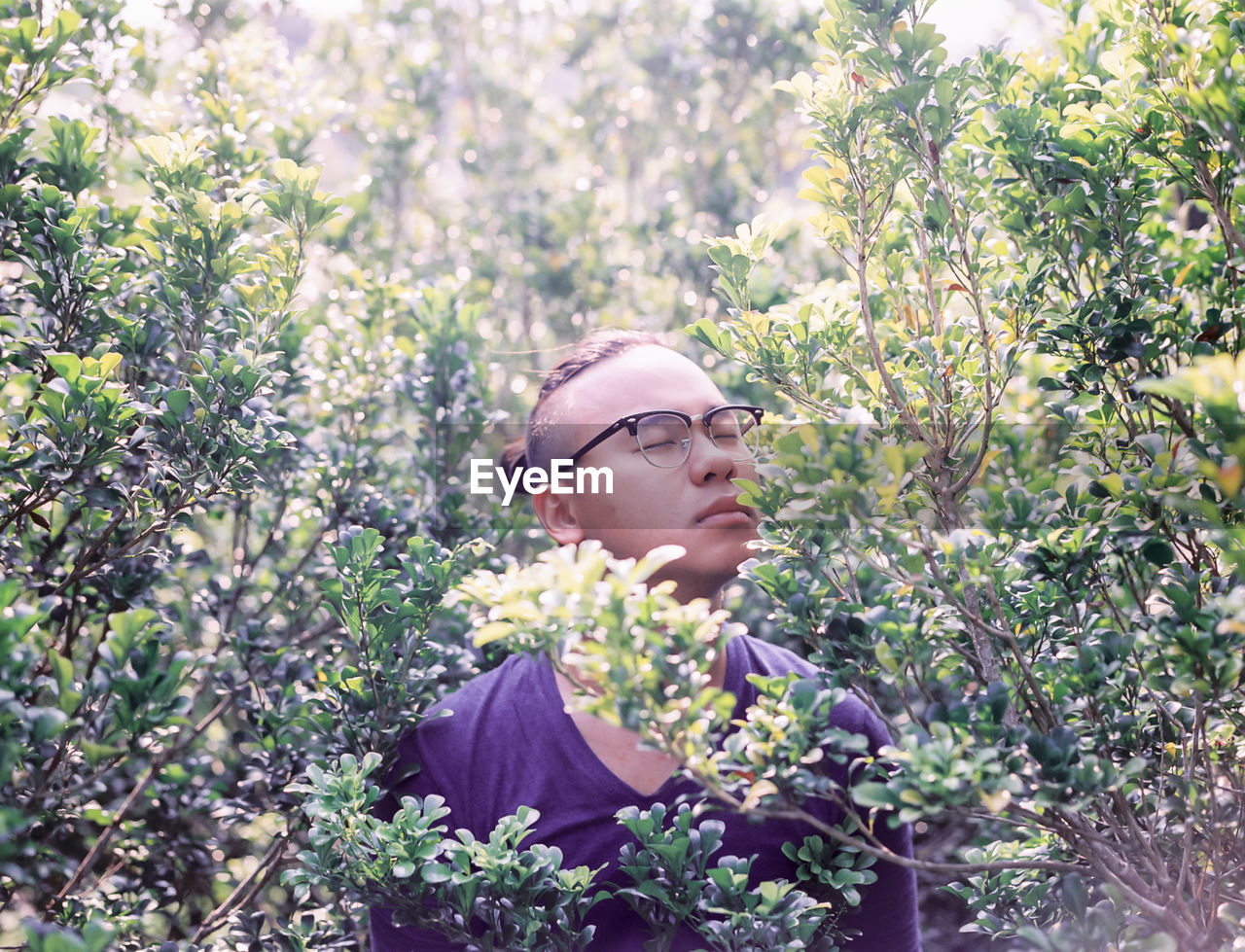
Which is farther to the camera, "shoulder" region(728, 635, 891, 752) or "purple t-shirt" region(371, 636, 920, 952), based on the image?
"shoulder" region(728, 635, 891, 752)

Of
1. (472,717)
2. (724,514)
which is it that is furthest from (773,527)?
(472,717)

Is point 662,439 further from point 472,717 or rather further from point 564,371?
point 472,717

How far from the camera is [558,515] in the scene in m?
2.35

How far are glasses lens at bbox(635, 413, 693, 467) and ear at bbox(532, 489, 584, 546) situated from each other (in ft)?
1.00

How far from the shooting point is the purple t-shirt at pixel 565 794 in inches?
75.0

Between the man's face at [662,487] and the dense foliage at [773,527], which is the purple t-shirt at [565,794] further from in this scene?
the man's face at [662,487]

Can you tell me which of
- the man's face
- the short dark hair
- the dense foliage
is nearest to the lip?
the man's face

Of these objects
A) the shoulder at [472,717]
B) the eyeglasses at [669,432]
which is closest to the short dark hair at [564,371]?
the eyeglasses at [669,432]

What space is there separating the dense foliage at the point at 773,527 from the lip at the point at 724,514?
0.23m

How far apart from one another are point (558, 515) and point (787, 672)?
0.76 metres

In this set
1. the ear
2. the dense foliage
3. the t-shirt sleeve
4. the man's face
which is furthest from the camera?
the ear

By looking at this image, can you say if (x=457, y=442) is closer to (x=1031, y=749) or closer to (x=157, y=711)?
(x=157, y=711)

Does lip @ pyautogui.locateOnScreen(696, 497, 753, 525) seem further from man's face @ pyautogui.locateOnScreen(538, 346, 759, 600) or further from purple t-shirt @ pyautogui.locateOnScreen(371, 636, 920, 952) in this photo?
purple t-shirt @ pyautogui.locateOnScreen(371, 636, 920, 952)

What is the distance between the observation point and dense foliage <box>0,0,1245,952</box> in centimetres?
132
